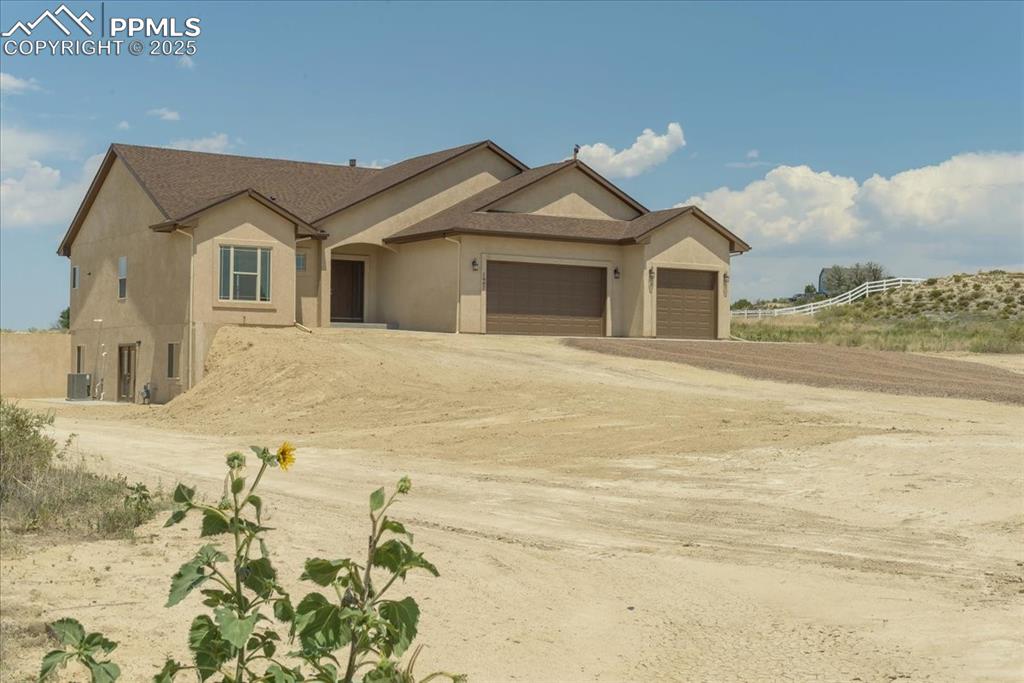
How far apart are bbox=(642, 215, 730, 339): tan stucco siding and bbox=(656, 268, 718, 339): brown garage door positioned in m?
0.26

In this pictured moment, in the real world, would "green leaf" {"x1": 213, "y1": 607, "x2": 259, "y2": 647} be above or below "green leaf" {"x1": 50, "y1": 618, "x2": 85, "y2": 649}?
above

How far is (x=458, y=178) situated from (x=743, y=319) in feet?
104

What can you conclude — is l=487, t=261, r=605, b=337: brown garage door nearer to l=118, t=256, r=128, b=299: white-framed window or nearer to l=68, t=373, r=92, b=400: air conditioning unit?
l=118, t=256, r=128, b=299: white-framed window

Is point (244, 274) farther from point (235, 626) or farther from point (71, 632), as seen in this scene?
point (235, 626)

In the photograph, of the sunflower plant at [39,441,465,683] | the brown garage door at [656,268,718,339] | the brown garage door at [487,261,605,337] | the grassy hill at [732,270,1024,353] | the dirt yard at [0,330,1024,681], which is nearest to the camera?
the sunflower plant at [39,441,465,683]

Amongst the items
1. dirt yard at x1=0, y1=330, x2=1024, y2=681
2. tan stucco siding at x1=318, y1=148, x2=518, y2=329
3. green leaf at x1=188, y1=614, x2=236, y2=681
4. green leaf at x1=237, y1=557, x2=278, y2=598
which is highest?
tan stucco siding at x1=318, y1=148, x2=518, y2=329

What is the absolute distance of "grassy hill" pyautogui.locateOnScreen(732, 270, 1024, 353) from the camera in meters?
42.2

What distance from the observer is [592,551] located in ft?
38.4

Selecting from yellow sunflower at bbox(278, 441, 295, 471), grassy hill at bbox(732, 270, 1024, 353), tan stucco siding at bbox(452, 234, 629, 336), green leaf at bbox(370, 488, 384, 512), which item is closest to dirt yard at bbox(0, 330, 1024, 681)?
yellow sunflower at bbox(278, 441, 295, 471)

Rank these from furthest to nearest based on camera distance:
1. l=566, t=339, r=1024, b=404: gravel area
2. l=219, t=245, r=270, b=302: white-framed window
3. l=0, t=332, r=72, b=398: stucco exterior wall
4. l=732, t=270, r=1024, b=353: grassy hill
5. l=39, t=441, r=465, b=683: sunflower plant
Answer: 1. l=732, t=270, r=1024, b=353: grassy hill
2. l=0, t=332, r=72, b=398: stucco exterior wall
3. l=219, t=245, r=270, b=302: white-framed window
4. l=566, t=339, r=1024, b=404: gravel area
5. l=39, t=441, r=465, b=683: sunflower plant

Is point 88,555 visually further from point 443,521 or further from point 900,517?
point 900,517

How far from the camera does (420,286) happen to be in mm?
36875

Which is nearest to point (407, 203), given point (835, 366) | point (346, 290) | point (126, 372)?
point (346, 290)

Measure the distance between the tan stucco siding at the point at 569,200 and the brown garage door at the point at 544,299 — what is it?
7.30 ft
